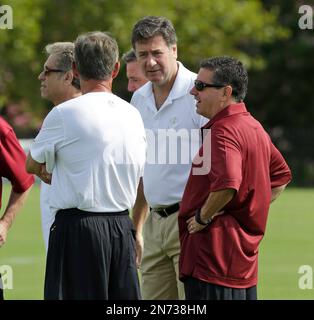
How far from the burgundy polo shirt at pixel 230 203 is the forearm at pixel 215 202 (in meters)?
0.04

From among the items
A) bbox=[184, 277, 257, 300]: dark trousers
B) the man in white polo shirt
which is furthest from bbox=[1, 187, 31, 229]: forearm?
bbox=[184, 277, 257, 300]: dark trousers

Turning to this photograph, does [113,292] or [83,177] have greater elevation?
[83,177]

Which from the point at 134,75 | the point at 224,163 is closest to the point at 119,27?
the point at 134,75

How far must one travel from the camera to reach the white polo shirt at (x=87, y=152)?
6.42 metres

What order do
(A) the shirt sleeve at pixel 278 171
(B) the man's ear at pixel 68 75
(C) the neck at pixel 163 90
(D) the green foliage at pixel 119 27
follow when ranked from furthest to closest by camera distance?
(D) the green foliage at pixel 119 27 < (C) the neck at pixel 163 90 < (B) the man's ear at pixel 68 75 < (A) the shirt sleeve at pixel 278 171

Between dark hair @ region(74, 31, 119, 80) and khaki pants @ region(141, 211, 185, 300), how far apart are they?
153 cm

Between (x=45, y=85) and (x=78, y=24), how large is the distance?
110ft

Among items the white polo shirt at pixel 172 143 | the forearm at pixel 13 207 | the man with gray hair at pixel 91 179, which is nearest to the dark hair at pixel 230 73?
the man with gray hair at pixel 91 179

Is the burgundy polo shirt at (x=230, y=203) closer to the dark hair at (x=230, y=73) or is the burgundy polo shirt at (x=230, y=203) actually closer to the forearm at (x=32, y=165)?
the dark hair at (x=230, y=73)

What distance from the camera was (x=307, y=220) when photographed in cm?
2092

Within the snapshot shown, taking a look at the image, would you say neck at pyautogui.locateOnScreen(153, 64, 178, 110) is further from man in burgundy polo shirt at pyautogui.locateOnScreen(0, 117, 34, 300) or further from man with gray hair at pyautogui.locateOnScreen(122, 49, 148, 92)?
man in burgundy polo shirt at pyautogui.locateOnScreen(0, 117, 34, 300)

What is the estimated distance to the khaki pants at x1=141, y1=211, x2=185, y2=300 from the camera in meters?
7.68
